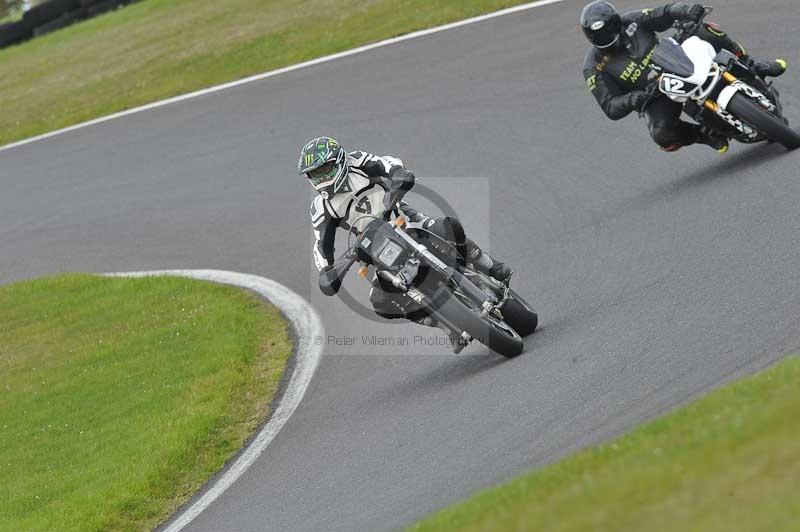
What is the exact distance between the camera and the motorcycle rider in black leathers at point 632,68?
11.7 m

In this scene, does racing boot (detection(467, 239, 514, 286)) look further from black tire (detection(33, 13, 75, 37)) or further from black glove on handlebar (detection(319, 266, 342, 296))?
black tire (detection(33, 13, 75, 37))

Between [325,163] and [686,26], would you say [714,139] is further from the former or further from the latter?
[325,163]

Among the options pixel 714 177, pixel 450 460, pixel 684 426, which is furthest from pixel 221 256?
pixel 684 426

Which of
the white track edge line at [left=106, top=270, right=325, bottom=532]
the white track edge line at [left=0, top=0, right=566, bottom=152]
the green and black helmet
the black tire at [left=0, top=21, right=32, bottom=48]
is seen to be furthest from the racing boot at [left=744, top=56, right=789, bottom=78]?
the black tire at [left=0, top=21, right=32, bottom=48]

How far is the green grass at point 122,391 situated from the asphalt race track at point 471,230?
25.3 inches

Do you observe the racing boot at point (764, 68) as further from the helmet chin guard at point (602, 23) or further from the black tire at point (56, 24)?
the black tire at point (56, 24)

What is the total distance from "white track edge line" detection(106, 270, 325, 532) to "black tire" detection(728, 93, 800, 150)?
438 cm

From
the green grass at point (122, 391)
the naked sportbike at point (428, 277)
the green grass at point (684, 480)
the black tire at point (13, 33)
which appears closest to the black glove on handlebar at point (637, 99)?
the naked sportbike at point (428, 277)

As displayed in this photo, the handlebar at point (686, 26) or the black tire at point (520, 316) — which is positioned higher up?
the handlebar at point (686, 26)

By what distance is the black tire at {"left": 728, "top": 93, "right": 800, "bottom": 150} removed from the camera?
11.0 metres

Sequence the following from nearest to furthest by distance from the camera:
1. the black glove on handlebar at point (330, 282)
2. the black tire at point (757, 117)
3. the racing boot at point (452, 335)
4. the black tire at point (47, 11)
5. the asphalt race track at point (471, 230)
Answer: the asphalt race track at point (471, 230) < the black glove on handlebar at point (330, 282) < the racing boot at point (452, 335) < the black tire at point (757, 117) < the black tire at point (47, 11)

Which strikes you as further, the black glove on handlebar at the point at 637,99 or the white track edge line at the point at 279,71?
the white track edge line at the point at 279,71

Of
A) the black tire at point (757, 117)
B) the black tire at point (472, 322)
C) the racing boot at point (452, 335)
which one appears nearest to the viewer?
the black tire at point (472, 322)

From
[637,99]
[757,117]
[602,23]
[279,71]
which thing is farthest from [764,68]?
[279,71]
